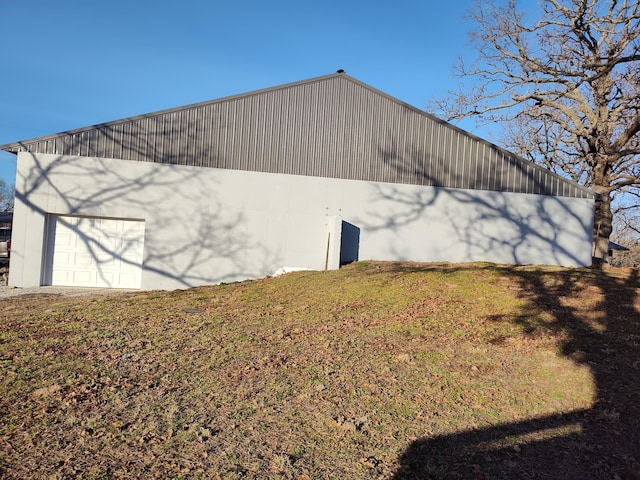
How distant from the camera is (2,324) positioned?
7.33 metres

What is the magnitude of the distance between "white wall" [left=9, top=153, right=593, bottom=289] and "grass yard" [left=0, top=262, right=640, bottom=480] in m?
4.59

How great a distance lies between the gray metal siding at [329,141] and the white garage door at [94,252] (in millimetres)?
2099

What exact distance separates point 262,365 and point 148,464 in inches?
90.3

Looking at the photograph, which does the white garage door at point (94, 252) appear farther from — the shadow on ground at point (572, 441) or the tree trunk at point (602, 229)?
the tree trunk at point (602, 229)

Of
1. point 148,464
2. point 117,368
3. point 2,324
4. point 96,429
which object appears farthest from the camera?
point 2,324

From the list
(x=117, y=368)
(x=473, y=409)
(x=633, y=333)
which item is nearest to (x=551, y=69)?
(x=633, y=333)

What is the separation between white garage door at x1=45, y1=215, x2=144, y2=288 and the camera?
1327 centimetres

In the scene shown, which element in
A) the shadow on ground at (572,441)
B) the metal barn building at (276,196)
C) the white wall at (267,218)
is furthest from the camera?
the metal barn building at (276,196)

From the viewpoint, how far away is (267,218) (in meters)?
13.8

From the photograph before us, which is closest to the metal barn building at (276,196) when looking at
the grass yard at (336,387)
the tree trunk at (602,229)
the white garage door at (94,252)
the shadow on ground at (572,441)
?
the white garage door at (94,252)

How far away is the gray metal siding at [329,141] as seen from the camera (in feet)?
44.4

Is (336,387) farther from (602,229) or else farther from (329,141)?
(602,229)

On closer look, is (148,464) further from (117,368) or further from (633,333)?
(633,333)

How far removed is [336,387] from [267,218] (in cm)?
918
